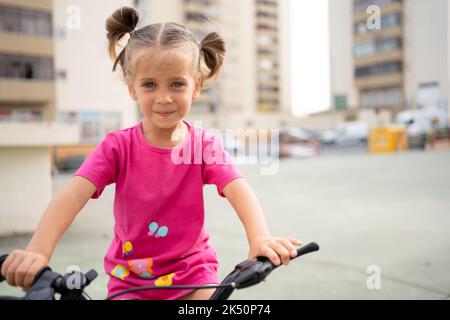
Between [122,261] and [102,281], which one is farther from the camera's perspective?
[102,281]

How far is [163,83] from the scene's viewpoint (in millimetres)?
1187

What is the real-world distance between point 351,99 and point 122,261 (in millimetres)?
46074

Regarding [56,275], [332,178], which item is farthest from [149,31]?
[332,178]

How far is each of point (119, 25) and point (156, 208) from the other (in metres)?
0.53

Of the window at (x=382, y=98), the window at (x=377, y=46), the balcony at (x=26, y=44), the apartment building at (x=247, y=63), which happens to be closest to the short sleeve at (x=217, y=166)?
the balcony at (x=26, y=44)

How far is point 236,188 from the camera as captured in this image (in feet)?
4.09

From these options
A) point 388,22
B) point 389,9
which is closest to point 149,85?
point 389,9

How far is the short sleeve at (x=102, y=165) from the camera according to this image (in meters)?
1.20

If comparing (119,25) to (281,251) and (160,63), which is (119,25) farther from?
(281,251)

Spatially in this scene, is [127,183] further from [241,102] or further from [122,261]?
[241,102]

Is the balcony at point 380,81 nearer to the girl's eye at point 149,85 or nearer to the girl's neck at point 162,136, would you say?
the girl's neck at point 162,136
